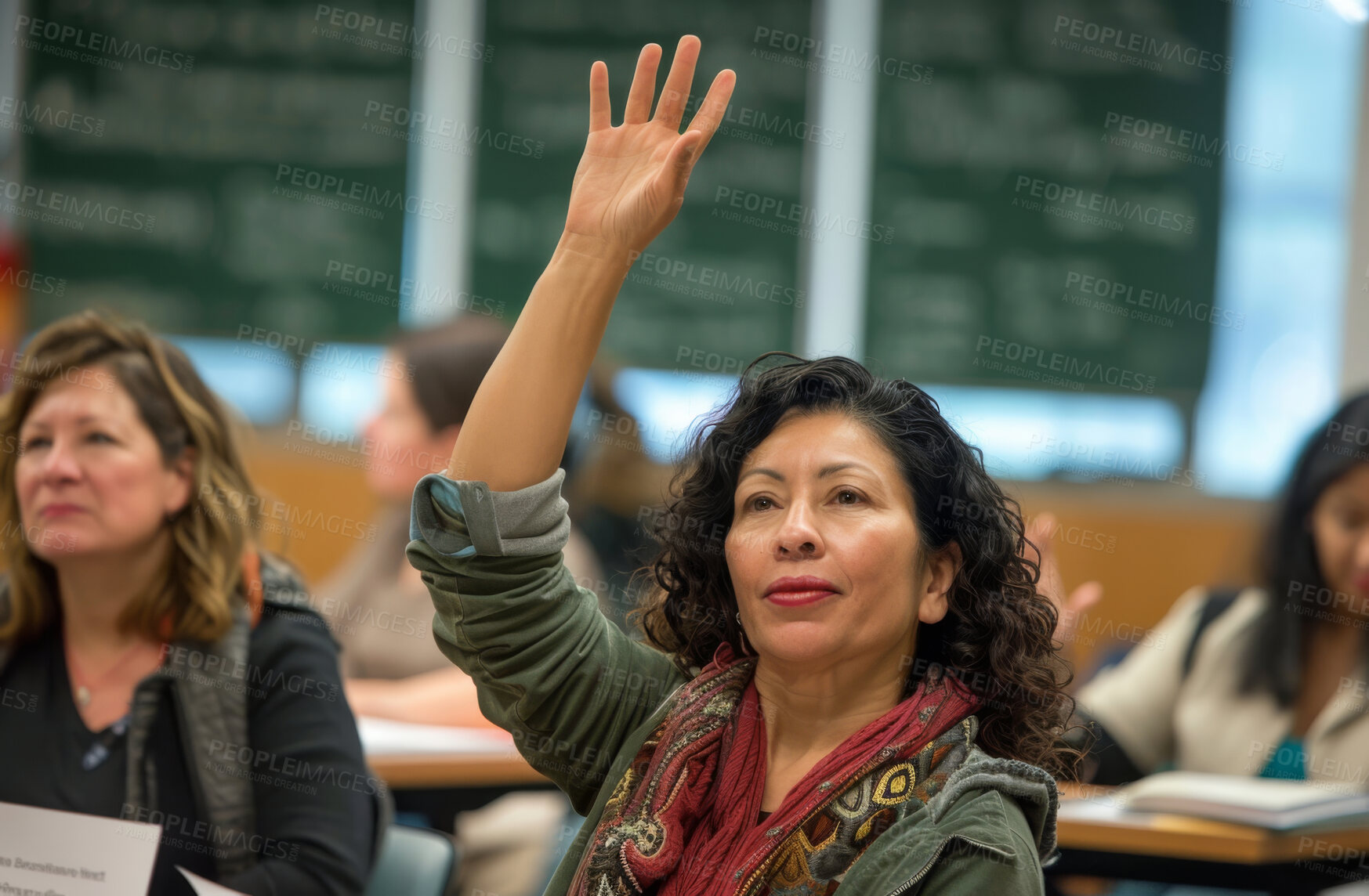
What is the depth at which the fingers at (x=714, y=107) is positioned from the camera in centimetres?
132

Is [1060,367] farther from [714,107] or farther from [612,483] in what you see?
[714,107]

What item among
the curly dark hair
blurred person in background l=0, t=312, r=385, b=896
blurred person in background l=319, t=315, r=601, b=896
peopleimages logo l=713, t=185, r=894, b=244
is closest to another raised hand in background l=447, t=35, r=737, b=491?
the curly dark hair

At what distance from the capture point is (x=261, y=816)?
169cm

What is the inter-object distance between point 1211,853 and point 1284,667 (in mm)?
570

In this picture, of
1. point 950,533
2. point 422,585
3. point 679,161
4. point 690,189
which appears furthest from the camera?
point 690,189

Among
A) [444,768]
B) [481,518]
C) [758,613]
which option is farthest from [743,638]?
[444,768]

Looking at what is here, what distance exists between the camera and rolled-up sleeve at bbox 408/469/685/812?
1315mm

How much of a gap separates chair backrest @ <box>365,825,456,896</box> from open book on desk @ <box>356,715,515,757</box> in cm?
52

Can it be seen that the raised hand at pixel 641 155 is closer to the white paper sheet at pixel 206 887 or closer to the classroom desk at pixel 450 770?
the white paper sheet at pixel 206 887

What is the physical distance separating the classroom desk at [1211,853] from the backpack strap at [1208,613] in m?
0.58

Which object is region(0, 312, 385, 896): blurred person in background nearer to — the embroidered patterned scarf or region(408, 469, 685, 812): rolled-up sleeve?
region(408, 469, 685, 812): rolled-up sleeve

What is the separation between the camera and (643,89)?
1370 millimetres

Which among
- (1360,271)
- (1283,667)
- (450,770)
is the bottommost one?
(450,770)

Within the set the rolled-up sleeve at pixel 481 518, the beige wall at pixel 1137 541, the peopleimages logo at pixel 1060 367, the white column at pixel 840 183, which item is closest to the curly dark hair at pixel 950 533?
the rolled-up sleeve at pixel 481 518
